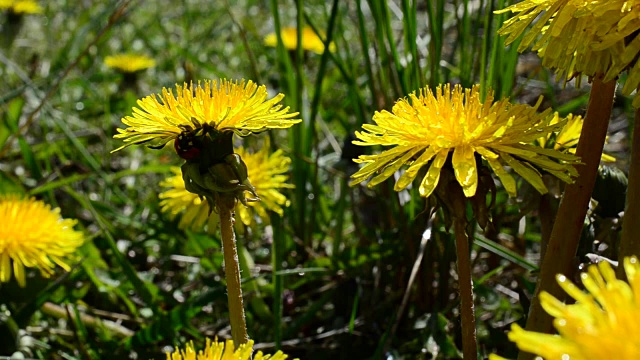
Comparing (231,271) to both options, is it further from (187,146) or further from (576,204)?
(576,204)

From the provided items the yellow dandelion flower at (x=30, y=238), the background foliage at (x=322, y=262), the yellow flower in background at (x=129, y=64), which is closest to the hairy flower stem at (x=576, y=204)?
the background foliage at (x=322, y=262)

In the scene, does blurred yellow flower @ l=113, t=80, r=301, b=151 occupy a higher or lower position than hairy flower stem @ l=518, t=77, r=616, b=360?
higher

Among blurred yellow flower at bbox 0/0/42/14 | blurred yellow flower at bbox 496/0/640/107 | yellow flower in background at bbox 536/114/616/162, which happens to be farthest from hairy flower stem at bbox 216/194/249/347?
blurred yellow flower at bbox 0/0/42/14

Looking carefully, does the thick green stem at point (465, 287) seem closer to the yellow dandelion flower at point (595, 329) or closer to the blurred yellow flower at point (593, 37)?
the blurred yellow flower at point (593, 37)

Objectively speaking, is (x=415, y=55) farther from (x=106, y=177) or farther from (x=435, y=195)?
(x=106, y=177)

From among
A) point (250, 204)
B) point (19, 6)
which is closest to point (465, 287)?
point (250, 204)

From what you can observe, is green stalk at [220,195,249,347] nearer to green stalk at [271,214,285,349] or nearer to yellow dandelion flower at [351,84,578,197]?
yellow dandelion flower at [351,84,578,197]
